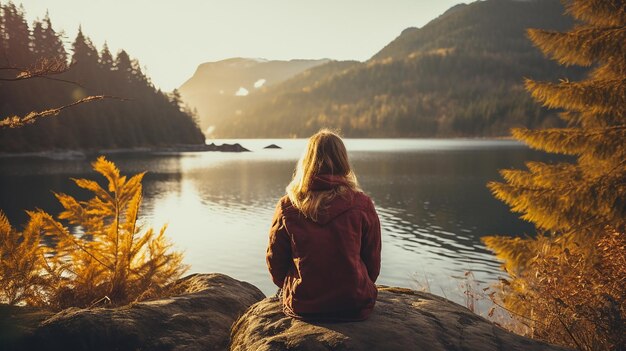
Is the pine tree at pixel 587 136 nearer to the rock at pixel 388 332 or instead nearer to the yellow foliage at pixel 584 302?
the yellow foliage at pixel 584 302

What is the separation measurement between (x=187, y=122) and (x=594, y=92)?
104 meters

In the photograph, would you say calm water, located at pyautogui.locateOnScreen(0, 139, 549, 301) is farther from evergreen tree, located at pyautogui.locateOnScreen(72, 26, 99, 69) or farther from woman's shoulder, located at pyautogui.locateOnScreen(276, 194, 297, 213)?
evergreen tree, located at pyautogui.locateOnScreen(72, 26, 99, 69)

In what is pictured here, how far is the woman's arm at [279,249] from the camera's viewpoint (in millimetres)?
3805

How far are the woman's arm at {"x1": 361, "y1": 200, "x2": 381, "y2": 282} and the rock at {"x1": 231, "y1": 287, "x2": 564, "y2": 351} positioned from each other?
0.45 metres

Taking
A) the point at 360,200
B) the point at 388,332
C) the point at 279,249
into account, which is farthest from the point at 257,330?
the point at 360,200

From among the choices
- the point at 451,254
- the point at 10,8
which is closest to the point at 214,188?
the point at 451,254

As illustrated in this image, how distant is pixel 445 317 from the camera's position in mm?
4102

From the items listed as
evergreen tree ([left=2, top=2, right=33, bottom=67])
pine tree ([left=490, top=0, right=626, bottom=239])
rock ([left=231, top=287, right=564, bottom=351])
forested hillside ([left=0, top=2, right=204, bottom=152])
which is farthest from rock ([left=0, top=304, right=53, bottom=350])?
evergreen tree ([left=2, top=2, right=33, bottom=67])

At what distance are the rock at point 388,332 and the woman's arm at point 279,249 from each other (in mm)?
462

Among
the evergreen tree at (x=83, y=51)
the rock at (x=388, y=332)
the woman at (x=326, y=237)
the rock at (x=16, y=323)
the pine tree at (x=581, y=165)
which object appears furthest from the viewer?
the evergreen tree at (x=83, y=51)

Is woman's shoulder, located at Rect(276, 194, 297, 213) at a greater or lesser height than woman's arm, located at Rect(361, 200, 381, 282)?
greater

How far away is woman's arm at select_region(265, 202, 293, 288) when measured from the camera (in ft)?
12.5

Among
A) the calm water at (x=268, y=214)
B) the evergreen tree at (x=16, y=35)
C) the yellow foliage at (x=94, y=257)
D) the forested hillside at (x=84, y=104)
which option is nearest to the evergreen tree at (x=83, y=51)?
the forested hillside at (x=84, y=104)

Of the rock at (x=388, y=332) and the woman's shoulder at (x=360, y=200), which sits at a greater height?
the woman's shoulder at (x=360, y=200)
